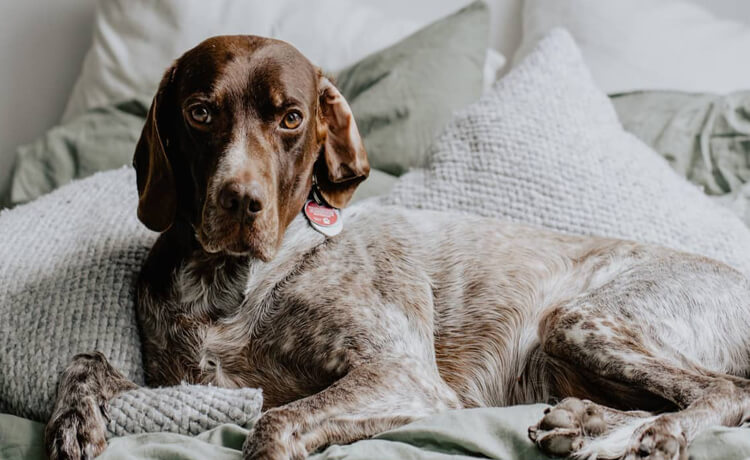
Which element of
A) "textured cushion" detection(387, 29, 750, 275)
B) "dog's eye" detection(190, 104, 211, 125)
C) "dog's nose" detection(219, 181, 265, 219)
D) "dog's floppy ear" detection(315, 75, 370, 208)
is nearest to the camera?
"dog's nose" detection(219, 181, 265, 219)

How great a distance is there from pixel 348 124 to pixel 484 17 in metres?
1.60

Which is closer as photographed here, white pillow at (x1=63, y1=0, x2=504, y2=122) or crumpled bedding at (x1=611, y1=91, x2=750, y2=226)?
crumpled bedding at (x1=611, y1=91, x2=750, y2=226)

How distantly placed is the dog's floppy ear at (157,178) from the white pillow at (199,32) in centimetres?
164

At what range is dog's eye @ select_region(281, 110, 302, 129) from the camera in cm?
186

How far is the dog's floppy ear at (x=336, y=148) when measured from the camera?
2078mm

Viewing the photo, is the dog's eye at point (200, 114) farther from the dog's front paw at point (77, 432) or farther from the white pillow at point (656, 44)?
the white pillow at point (656, 44)

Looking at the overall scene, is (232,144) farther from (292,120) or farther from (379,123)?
(379,123)

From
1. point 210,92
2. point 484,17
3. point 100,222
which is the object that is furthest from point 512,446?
point 484,17

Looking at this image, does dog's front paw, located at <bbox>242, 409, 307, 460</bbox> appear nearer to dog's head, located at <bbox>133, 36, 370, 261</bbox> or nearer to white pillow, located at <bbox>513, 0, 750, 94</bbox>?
dog's head, located at <bbox>133, 36, 370, 261</bbox>

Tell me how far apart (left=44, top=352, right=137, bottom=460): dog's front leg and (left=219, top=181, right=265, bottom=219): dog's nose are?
1.65 ft

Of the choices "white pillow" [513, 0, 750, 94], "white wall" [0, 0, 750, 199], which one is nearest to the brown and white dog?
"white pillow" [513, 0, 750, 94]

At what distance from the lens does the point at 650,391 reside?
1.83 m

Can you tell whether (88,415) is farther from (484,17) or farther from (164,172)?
(484,17)

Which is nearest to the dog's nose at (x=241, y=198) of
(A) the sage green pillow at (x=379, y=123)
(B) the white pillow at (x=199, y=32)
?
(A) the sage green pillow at (x=379, y=123)
